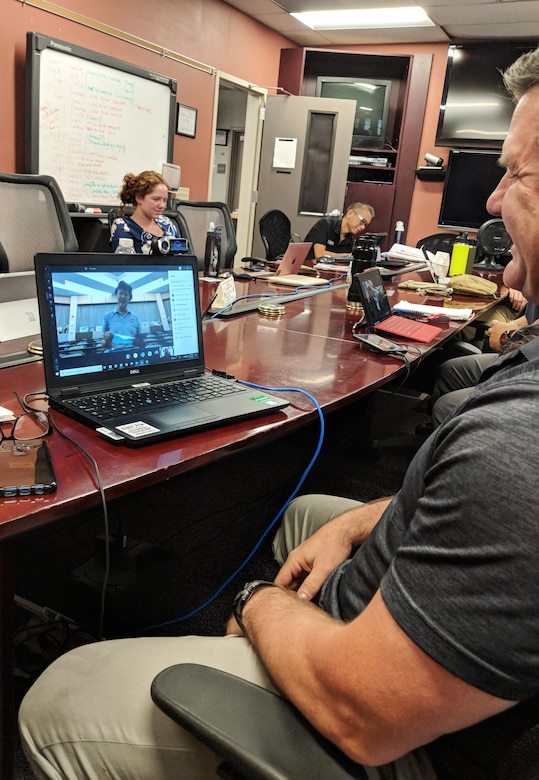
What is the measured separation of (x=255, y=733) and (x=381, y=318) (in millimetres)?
1738

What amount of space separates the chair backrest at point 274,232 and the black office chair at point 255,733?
4921 millimetres

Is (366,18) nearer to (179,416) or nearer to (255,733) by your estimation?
(179,416)

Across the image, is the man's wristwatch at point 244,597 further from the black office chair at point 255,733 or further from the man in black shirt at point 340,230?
the man in black shirt at point 340,230

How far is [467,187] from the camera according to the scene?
21.2ft

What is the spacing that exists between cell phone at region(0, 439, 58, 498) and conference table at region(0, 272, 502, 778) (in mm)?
12

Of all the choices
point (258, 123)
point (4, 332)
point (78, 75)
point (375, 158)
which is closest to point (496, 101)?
point (375, 158)

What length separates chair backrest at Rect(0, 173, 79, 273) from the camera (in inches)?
105

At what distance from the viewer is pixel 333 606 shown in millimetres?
867

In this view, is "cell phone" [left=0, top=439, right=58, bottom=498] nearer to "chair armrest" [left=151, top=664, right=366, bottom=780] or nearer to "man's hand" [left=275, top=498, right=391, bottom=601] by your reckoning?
"chair armrest" [left=151, top=664, right=366, bottom=780]

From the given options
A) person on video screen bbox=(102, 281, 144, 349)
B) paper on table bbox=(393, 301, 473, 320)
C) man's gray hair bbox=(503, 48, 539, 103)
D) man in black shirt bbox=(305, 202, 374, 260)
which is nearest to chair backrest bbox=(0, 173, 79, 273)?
paper on table bbox=(393, 301, 473, 320)

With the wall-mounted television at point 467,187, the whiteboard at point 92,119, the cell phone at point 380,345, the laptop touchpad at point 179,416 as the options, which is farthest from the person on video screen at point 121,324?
the wall-mounted television at point 467,187

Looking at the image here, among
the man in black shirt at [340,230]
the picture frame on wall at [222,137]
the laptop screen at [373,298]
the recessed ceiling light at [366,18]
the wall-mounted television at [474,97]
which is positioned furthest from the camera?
the picture frame on wall at [222,137]

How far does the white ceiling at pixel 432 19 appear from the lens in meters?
5.23

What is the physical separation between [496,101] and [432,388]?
4.66 metres
